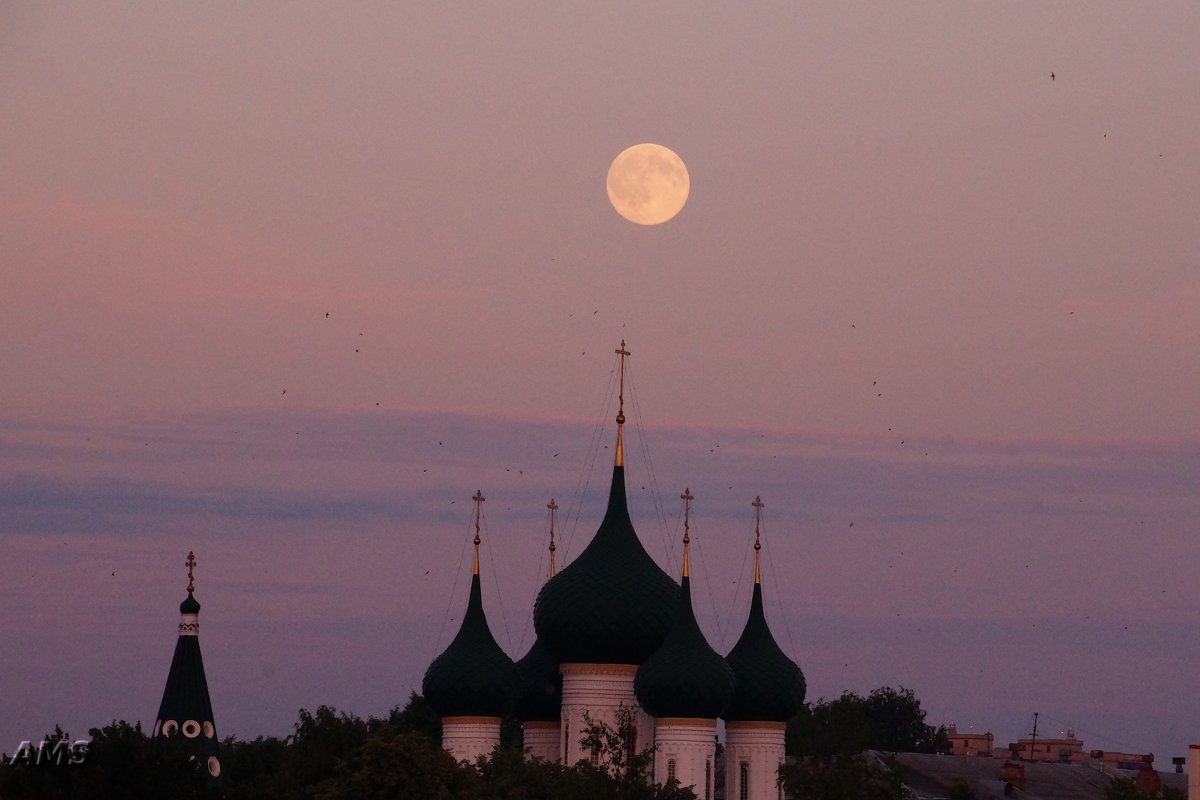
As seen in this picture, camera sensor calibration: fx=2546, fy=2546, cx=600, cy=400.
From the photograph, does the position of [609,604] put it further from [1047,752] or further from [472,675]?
[1047,752]

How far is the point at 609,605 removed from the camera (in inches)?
2322

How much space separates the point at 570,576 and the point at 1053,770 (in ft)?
88.9

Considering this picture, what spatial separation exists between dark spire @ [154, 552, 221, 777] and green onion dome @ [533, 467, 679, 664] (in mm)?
8070

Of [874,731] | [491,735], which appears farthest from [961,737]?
[491,735]

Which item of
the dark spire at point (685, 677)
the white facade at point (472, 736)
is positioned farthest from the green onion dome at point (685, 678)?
the white facade at point (472, 736)

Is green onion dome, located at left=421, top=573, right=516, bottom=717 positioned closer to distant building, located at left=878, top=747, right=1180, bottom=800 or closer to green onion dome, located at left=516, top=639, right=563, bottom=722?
green onion dome, located at left=516, top=639, right=563, bottom=722

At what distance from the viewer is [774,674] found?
59.7m

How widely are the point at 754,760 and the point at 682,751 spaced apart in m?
2.93

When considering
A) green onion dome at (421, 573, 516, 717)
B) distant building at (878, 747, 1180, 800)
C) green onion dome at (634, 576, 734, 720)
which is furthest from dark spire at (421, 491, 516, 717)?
distant building at (878, 747, 1180, 800)

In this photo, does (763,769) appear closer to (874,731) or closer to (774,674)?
(774,674)

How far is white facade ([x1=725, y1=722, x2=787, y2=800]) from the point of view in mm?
59531

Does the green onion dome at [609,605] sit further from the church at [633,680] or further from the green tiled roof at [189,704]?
the green tiled roof at [189,704]

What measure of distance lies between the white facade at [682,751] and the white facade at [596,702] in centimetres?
110

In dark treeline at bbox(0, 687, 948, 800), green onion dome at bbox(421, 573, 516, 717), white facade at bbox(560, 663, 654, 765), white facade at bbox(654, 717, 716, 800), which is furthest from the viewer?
green onion dome at bbox(421, 573, 516, 717)
